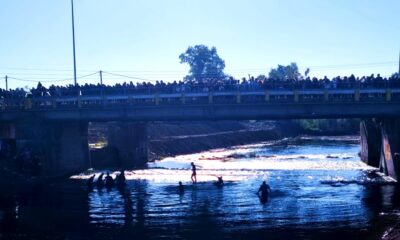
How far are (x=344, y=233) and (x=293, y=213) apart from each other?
5.50 metres

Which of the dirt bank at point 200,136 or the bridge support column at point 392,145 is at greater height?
the bridge support column at point 392,145

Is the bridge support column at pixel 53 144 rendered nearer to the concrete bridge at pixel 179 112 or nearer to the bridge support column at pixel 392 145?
the concrete bridge at pixel 179 112

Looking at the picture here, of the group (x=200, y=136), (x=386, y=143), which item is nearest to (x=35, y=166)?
(x=386, y=143)

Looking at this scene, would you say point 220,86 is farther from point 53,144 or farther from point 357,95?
point 53,144

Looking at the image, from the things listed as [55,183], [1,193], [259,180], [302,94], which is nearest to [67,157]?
[55,183]

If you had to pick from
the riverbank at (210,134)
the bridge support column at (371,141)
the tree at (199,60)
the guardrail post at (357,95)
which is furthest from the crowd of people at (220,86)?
the tree at (199,60)

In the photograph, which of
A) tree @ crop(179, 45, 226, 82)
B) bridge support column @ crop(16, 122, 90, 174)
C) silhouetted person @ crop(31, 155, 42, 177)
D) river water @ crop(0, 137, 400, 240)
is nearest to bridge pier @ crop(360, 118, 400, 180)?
river water @ crop(0, 137, 400, 240)

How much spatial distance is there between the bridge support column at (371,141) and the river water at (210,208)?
3800 millimetres

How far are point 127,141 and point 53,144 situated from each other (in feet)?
48.0

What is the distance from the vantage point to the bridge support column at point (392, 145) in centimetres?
4500

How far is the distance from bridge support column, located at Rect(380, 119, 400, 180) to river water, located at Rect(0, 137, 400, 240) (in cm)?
130

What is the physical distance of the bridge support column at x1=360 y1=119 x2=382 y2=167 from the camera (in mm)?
57997

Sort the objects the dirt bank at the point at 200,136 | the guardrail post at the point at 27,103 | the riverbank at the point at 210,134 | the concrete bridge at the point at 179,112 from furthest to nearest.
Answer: the riverbank at the point at 210,134 < the dirt bank at the point at 200,136 < the guardrail post at the point at 27,103 < the concrete bridge at the point at 179,112

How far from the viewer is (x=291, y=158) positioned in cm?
7444
